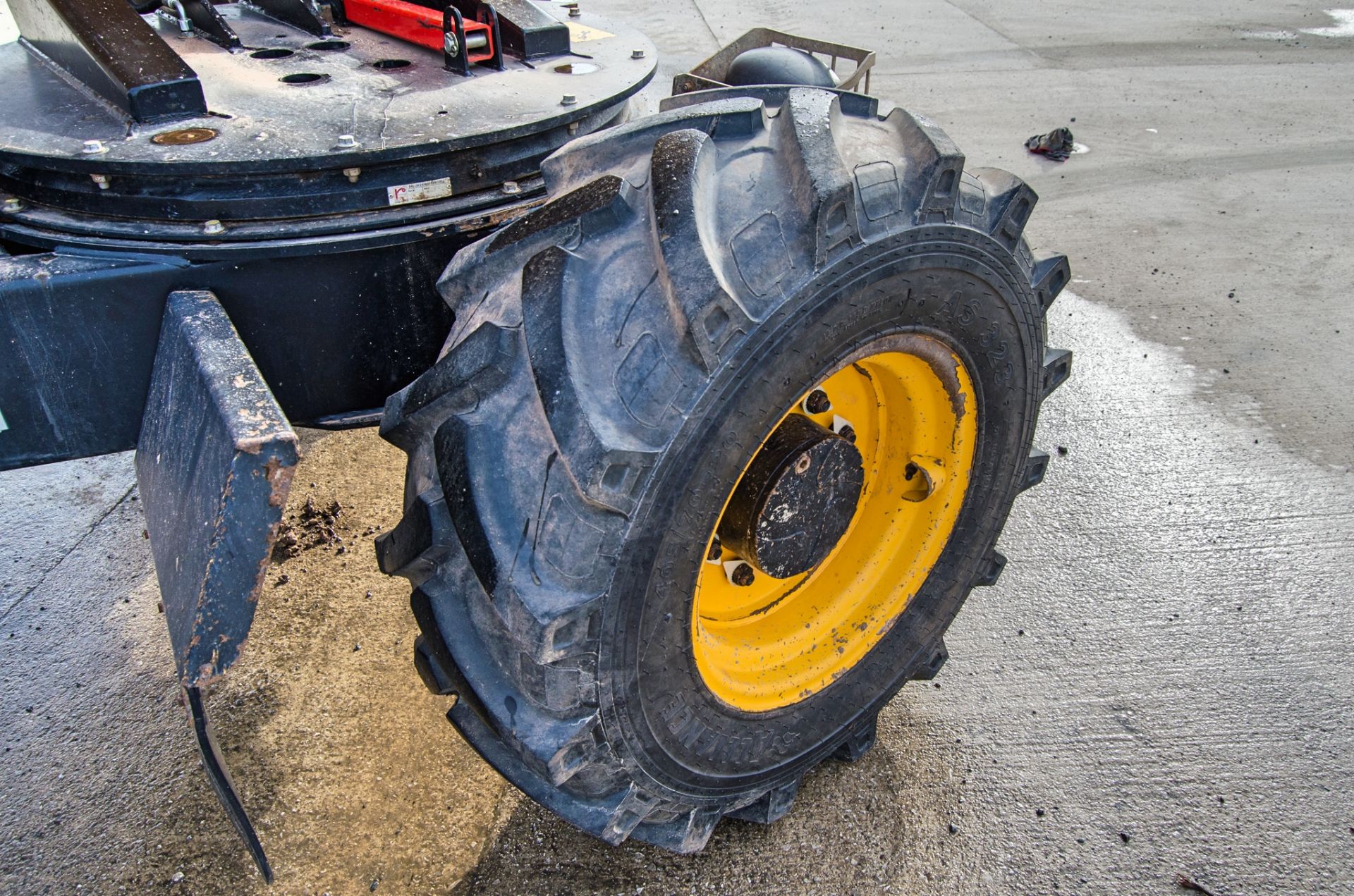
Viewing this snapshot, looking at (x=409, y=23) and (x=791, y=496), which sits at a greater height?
(x=409, y=23)

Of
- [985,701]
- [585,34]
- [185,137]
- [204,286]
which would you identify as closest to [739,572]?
[985,701]

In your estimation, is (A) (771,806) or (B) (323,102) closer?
(B) (323,102)

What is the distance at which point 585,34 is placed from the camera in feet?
7.64

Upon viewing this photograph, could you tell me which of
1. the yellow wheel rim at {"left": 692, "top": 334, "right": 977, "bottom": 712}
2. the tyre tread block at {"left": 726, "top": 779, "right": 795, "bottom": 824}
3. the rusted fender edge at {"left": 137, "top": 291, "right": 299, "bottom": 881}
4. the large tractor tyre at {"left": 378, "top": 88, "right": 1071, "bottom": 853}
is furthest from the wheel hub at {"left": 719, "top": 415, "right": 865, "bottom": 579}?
the rusted fender edge at {"left": 137, "top": 291, "right": 299, "bottom": 881}

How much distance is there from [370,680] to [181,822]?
1.59 feet

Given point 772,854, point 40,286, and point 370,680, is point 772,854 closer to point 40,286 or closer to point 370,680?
point 370,680

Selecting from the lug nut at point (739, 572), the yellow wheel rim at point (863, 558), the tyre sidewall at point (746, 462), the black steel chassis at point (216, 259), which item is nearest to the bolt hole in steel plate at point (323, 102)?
the black steel chassis at point (216, 259)

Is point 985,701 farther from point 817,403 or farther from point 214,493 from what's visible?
point 214,493

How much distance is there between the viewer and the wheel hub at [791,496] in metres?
1.66

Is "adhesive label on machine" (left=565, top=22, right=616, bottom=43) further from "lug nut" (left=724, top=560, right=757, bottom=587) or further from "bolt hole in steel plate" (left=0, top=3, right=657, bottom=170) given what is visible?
"lug nut" (left=724, top=560, right=757, bottom=587)

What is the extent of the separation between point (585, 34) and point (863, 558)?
1410 mm

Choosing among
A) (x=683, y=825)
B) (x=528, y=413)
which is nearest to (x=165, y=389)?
(x=528, y=413)

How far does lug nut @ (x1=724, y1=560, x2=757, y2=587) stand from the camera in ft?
6.24

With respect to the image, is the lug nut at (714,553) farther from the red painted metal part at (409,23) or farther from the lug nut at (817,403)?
the red painted metal part at (409,23)
